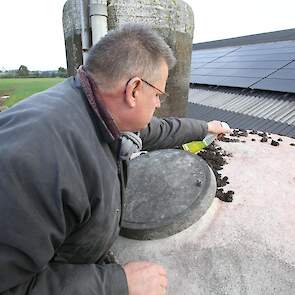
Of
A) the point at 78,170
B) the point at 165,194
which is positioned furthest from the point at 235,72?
the point at 78,170

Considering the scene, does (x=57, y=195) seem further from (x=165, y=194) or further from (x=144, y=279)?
(x=165, y=194)

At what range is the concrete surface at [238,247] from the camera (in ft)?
7.25

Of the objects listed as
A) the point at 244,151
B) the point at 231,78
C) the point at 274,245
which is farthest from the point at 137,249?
the point at 231,78

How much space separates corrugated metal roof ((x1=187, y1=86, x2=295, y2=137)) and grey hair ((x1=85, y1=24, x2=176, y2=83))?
5.65 meters

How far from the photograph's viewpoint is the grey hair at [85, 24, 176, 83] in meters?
1.60

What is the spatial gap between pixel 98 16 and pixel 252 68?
29.9 ft

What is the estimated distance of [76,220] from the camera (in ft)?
4.86

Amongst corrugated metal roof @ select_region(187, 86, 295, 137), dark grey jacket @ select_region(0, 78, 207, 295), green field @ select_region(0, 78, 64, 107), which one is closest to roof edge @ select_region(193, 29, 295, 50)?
corrugated metal roof @ select_region(187, 86, 295, 137)

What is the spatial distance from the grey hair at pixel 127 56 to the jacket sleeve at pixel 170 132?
1.11 meters

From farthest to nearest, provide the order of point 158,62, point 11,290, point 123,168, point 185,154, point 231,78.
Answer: point 231,78 → point 185,154 → point 123,168 → point 158,62 → point 11,290

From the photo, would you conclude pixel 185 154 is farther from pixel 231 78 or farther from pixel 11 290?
pixel 231 78

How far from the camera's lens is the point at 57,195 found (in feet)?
4.33

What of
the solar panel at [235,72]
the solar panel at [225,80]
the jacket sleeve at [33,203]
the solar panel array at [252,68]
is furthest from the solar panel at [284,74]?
the jacket sleeve at [33,203]

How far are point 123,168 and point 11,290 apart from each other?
2.94 feet
